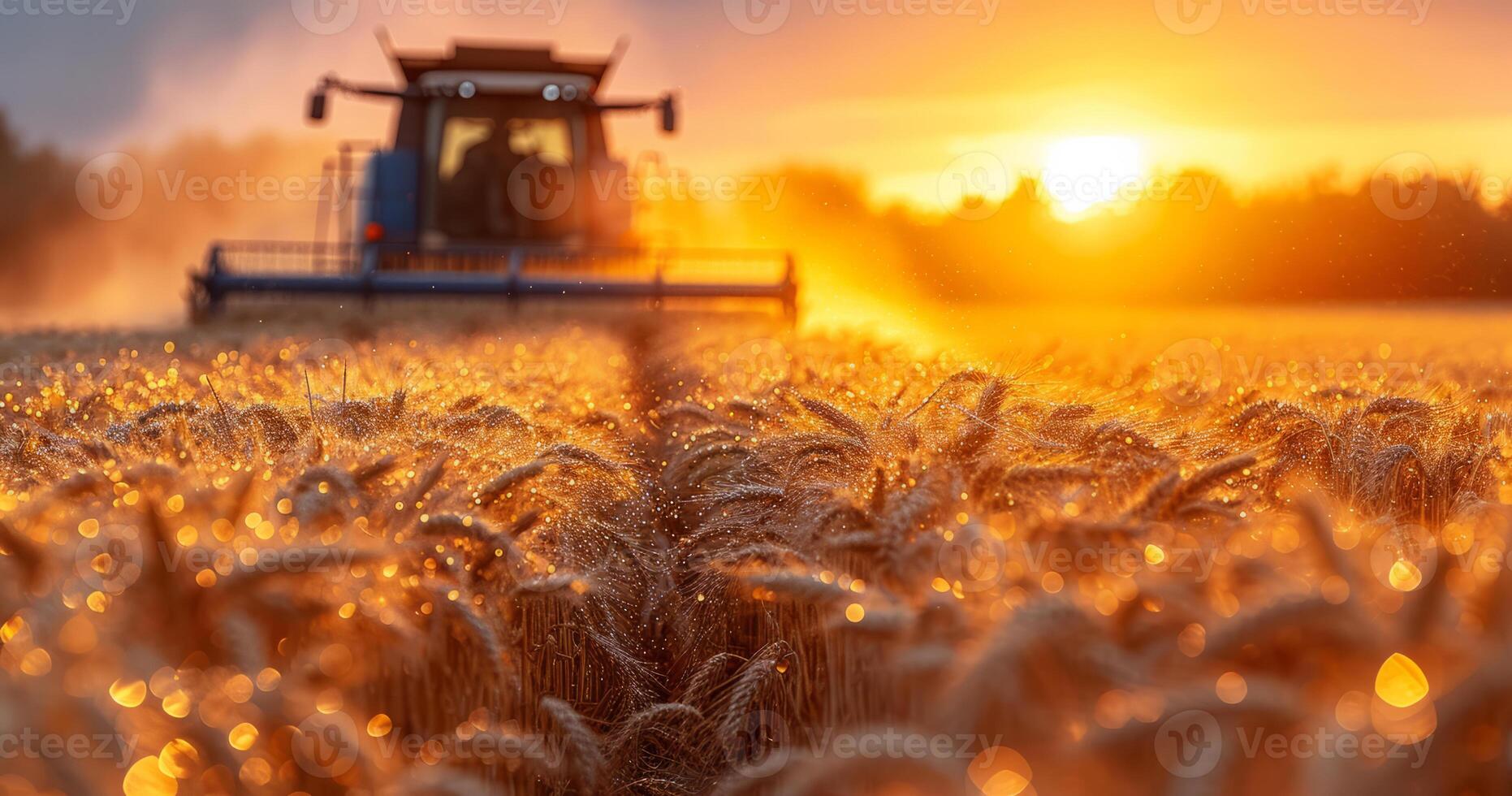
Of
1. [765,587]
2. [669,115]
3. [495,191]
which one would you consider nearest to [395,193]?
[495,191]

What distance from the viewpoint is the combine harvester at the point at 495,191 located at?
12141mm

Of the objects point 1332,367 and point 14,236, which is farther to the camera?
point 14,236

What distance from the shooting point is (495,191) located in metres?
12.6

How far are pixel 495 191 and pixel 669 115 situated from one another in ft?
7.08

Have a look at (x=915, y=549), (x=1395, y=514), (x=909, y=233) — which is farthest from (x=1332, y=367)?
(x=909, y=233)

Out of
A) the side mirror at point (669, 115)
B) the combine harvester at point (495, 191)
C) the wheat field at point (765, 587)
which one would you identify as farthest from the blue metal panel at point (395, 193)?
the wheat field at point (765, 587)

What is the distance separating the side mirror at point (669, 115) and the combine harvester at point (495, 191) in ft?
0.05

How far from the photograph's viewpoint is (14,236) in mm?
39031

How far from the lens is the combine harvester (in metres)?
12.1

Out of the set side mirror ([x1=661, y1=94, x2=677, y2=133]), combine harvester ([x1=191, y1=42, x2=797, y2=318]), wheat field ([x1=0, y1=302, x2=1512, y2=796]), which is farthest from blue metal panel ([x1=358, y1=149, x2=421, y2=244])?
wheat field ([x1=0, y1=302, x2=1512, y2=796])

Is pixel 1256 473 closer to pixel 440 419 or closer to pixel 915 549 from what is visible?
pixel 915 549

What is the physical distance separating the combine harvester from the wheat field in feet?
27.8

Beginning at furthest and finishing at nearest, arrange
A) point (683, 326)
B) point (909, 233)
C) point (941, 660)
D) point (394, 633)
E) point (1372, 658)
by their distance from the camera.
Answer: point (909, 233)
point (683, 326)
point (394, 633)
point (941, 660)
point (1372, 658)

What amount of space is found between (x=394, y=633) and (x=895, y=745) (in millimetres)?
912
